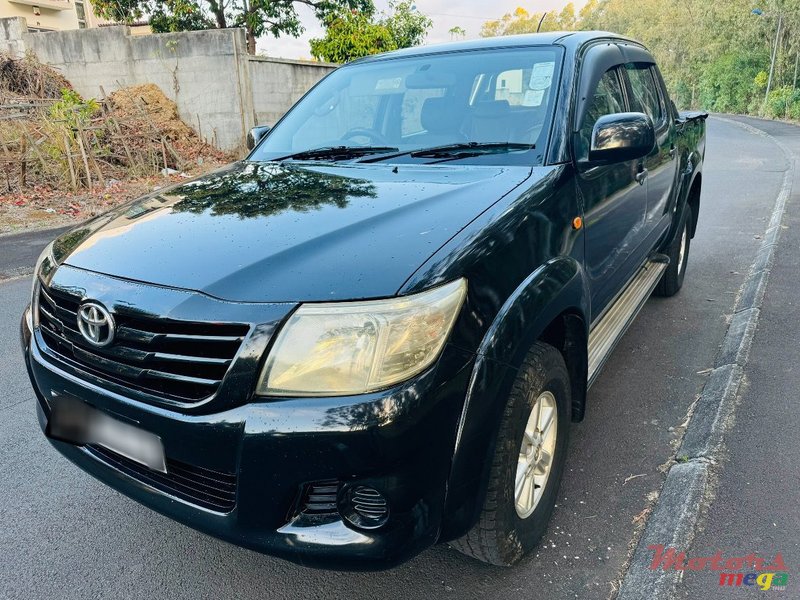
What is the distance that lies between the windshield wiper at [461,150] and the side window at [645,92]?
1326 mm

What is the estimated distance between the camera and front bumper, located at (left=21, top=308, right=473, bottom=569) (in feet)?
5.02

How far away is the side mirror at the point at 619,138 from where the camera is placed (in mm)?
2418

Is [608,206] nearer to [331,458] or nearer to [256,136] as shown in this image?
[331,458]

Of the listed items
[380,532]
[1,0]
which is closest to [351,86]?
[380,532]

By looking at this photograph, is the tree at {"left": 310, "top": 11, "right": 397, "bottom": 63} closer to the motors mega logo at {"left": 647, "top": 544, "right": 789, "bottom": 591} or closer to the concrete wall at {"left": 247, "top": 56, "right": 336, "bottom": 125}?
the concrete wall at {"left": 247, "top": 56, "right": 336, "bottom": 125}

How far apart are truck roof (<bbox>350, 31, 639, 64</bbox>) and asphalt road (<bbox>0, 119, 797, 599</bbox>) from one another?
1853 mm

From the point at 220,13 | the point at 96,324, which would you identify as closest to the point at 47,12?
the point at 220,13

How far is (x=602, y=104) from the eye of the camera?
2.93m

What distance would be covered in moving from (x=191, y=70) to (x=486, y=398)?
1280 centimetres

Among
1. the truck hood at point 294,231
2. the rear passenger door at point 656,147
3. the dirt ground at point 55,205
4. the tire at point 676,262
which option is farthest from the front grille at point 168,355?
the dirt ground at point 55,205

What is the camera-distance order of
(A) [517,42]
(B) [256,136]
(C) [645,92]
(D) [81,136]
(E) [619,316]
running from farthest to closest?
1. (D) [81,136]
2. (C) [645,92]
3. (B) [256,136]
4. (E) [619,316]
5. (A) [517,42]

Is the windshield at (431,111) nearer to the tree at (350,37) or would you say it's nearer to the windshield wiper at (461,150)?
the windshield wiper at (461,150)

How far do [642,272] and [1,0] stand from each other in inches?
1349

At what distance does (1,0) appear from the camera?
93.0 ft
